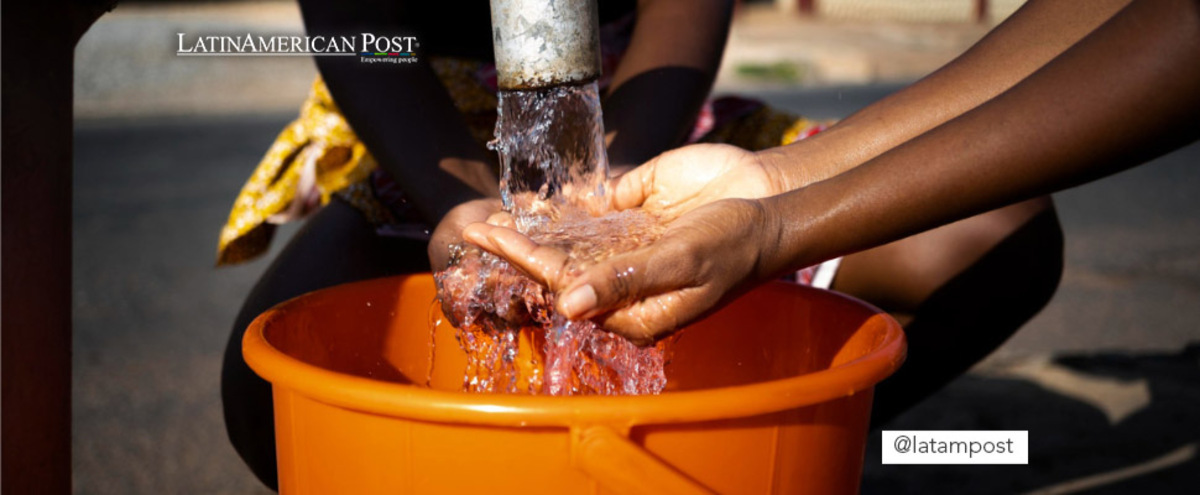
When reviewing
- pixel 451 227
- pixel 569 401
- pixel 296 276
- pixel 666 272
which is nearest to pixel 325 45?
pixel 296 276

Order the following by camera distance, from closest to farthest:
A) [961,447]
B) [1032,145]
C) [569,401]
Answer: [569,401] → [1032,145] → [961,447]

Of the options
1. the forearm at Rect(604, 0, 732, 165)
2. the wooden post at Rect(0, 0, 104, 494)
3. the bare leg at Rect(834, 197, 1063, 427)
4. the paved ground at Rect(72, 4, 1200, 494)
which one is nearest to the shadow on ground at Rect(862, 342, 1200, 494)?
the paved ground at Rect(72, 4, 1200, 494)

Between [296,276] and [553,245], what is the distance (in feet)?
1.76

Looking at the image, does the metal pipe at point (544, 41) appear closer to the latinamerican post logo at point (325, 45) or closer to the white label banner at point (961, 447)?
the latinamerican post logo at point (325, 45)

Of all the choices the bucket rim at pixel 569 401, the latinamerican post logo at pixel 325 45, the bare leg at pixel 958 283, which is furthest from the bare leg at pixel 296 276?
the bare leg at pixel 958 283

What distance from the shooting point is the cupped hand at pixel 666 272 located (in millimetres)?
891

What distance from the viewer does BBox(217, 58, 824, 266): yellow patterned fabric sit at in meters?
1.66

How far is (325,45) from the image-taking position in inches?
58.7

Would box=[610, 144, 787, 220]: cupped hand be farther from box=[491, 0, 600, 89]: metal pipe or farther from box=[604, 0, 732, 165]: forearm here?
box=[491, 0, 600, 89]: metal pipe

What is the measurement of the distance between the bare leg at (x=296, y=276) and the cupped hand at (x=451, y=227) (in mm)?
284

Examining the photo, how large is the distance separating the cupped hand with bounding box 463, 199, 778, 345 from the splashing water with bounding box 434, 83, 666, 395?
0.07 metres

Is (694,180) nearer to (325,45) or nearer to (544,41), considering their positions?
(544,41)

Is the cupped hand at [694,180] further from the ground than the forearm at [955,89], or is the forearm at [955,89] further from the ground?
the forearm at [955,89]

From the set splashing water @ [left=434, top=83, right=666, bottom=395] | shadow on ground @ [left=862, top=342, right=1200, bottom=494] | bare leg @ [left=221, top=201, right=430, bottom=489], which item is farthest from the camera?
shadow on ground @ [left=862, top=342, right=1200, bottom=494]
